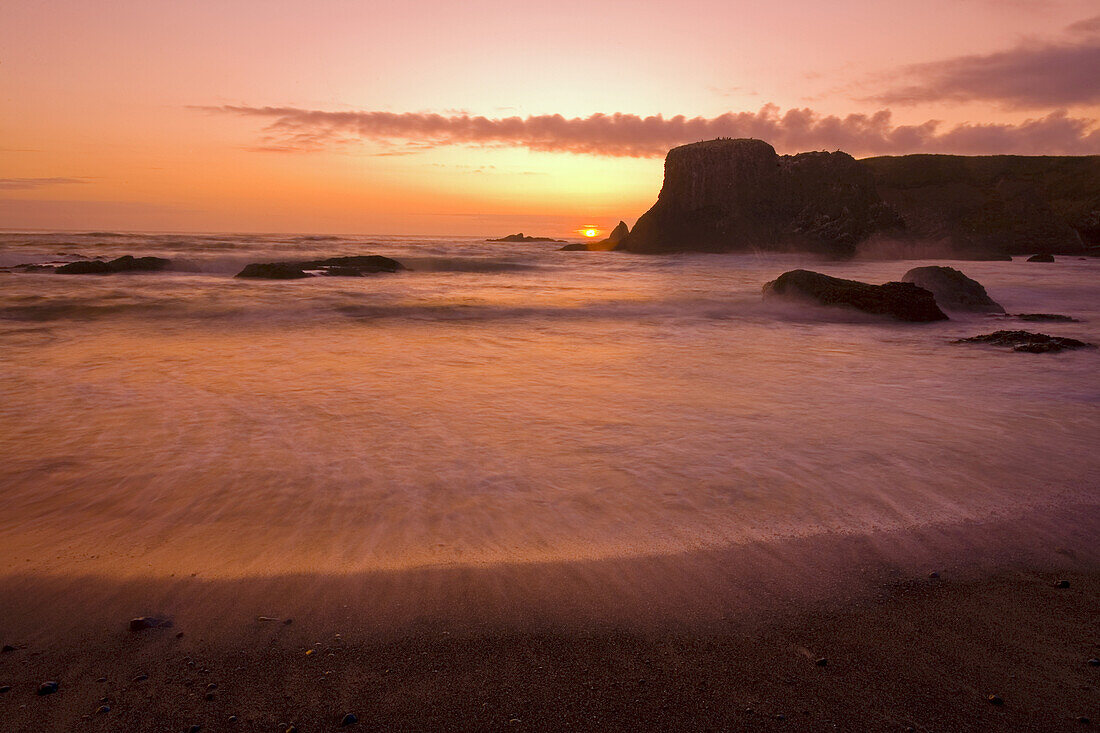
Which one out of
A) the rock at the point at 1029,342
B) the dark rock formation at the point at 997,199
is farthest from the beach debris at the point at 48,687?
the dark rock formation at the point at 997,199

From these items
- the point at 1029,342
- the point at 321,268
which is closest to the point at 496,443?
the point at 1029,342

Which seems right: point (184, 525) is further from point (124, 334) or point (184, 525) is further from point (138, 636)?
point (124, 334)

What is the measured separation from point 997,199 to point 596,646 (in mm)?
78327

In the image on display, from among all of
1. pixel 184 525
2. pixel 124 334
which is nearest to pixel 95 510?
pixel 184 525

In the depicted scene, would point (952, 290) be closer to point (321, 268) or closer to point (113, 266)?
point (321, 268)

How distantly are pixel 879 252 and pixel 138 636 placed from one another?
59303 mm

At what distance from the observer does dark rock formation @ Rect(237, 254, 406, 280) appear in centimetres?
1925

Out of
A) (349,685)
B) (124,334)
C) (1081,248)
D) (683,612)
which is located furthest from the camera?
(1081,248)

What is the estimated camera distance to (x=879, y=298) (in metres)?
11.3

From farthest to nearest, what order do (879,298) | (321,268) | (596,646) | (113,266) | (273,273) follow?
1. (321,268)
2. (113,266)
3. (273,273)
4. (879,298)
5. (596,646)

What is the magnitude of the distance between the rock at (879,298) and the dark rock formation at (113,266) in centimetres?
2107

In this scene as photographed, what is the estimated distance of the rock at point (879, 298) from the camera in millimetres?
11078

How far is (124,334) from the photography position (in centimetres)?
931

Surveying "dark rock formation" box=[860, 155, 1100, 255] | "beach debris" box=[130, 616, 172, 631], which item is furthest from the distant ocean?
"dark rock formation" box=[860, 155, 1100, 255]
